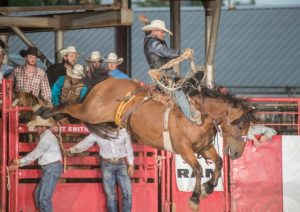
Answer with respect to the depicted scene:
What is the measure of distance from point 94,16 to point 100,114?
288cm

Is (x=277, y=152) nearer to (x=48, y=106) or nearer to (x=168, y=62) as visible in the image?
(x=168, y=62)

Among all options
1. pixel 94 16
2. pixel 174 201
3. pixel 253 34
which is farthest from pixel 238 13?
pixel 174 201

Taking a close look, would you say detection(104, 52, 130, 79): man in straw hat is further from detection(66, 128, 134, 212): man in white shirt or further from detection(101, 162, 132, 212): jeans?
detection(101, 162, 132, 212): jeans

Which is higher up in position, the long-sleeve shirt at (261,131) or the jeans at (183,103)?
the jeans at (183,103)

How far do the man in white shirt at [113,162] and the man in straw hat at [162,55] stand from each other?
3.44ft

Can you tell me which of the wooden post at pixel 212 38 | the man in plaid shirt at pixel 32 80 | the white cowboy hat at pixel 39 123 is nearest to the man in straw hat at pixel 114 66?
the man in plaid shirt at pixel 32 80

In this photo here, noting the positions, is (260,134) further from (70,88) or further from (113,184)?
(70,88)

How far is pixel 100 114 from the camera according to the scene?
932cm

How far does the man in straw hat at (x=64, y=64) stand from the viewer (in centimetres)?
1035

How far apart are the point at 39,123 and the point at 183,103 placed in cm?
196

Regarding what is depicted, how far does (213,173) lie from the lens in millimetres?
8953

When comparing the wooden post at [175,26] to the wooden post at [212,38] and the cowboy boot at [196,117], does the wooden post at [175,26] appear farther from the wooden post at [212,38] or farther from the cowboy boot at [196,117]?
the cowboy boot at [196,117]

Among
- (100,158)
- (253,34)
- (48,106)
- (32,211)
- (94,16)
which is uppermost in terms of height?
(253,34)

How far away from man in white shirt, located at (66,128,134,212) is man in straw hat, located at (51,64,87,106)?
1.84ft
